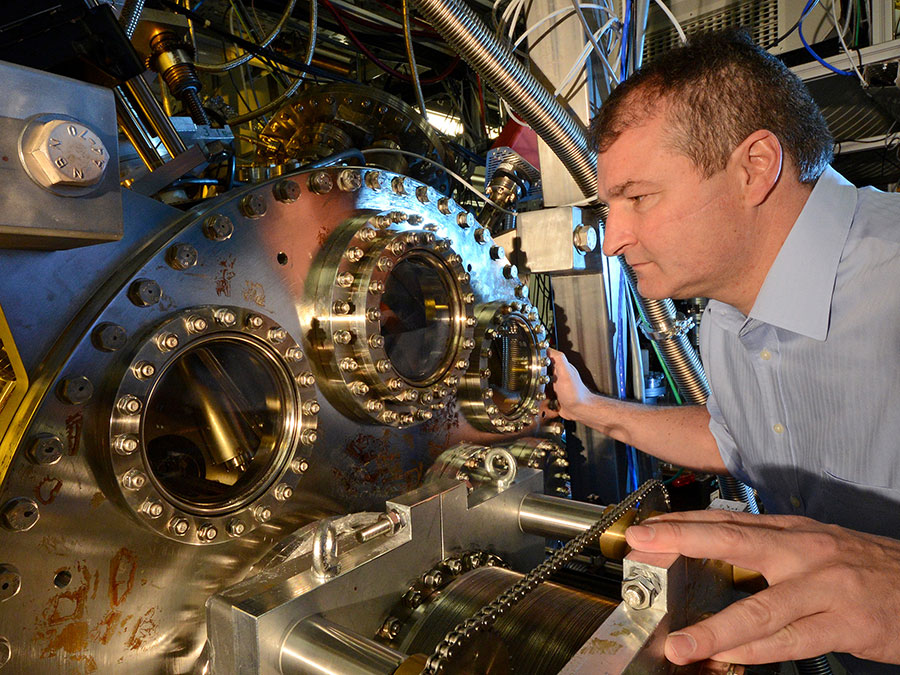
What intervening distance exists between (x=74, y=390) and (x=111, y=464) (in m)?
0.09

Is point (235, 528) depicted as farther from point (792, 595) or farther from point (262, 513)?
point (792, 595)

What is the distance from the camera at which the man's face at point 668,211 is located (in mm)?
998

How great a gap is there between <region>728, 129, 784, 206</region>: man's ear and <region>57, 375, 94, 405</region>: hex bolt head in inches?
37.5

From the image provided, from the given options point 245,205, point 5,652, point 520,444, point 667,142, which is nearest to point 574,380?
point 520,444

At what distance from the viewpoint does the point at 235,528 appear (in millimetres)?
802

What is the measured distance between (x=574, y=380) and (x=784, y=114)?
0.66m

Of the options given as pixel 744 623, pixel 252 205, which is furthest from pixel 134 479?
pixel 744 623

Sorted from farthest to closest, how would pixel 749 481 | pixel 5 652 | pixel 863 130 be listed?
pixel 863 130, pixel 749 481, pixel 5 652

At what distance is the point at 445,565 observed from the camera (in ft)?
2.83

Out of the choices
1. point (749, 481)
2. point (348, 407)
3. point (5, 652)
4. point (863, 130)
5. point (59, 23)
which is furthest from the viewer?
point (863, 130)

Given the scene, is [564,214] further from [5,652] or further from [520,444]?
[5,652]

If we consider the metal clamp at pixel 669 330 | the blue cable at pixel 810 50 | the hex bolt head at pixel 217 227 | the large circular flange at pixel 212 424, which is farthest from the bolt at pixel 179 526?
the blue cable at pixel 810 50

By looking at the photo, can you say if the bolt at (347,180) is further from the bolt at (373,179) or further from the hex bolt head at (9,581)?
the hex bolt head at (9,581)

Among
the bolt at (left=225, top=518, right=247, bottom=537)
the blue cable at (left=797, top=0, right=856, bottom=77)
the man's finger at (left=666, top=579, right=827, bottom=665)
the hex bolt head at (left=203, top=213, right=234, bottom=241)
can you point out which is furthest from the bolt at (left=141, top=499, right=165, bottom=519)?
the blue cable at (left=797, top=0, right=856, bottom=77)
